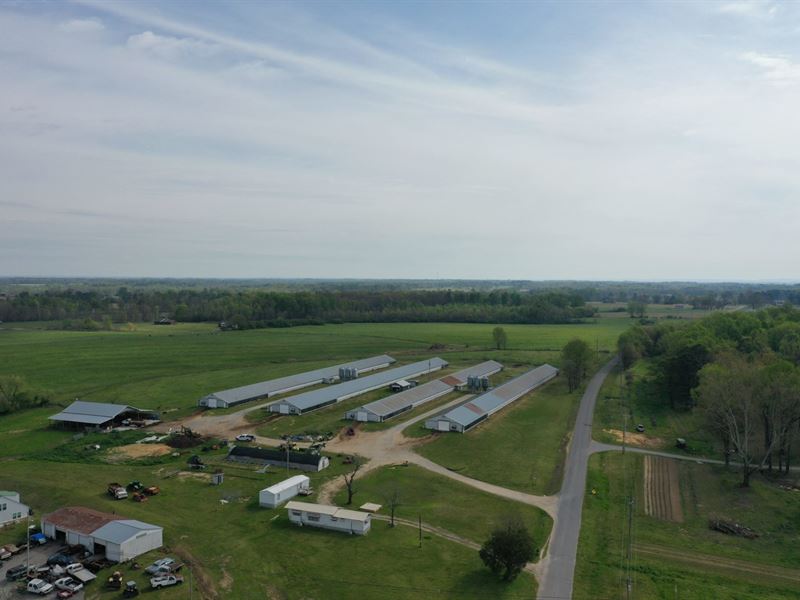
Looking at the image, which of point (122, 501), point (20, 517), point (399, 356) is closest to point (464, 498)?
point (122, 501)

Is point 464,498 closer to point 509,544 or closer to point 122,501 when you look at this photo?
point 509,544

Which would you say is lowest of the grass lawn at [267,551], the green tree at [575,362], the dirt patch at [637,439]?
the grass lawn at [267,551]

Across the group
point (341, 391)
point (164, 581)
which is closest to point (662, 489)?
point (164, 581)

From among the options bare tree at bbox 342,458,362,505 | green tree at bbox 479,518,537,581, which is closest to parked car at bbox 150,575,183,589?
bare tree at bbox 342,458,362,505

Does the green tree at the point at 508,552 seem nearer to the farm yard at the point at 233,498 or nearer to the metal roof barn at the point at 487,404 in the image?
the farm yard at the point at 233,498

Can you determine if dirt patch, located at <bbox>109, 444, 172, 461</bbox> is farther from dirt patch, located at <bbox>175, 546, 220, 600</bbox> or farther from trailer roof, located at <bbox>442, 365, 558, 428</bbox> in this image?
trailer roof, located at <bbox>442, 365, 558, 428</bbox>

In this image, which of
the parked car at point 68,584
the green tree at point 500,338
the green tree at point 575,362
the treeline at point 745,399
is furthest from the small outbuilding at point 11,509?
the green tree at point 500,338

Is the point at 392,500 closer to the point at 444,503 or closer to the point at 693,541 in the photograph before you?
the point at 444,503
